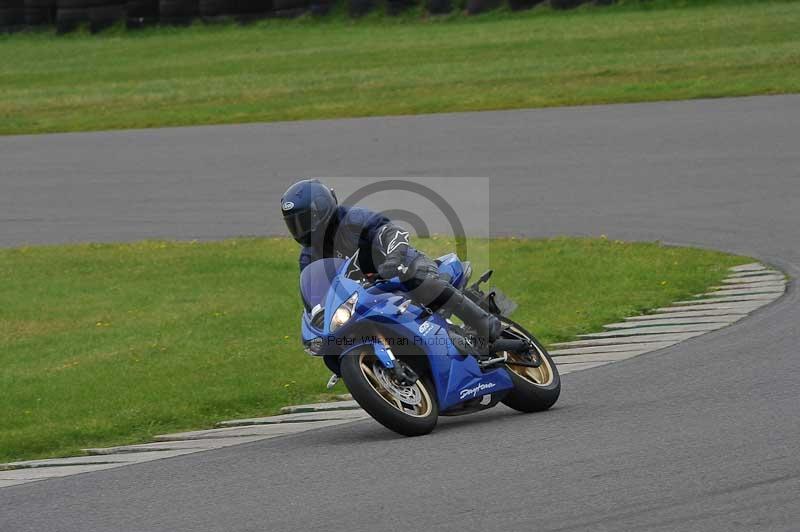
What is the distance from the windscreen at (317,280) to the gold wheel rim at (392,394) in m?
0.40

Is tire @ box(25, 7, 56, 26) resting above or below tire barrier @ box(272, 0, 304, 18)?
below

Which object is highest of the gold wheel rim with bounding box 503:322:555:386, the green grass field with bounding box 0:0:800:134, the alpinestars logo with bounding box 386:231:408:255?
the alpinestars logo with bounding box 386:231:408:255

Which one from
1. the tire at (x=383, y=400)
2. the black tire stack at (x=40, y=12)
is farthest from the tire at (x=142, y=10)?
the tire at (x=383, y=400)

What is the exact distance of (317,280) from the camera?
748 centimetres

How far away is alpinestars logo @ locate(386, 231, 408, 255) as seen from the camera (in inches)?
297

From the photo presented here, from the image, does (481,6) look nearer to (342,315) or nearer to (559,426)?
(559,426)

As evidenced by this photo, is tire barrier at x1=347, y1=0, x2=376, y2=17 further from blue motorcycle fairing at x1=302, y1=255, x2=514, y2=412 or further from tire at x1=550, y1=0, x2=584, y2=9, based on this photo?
blue motorcycle fairing at x1=302, y1=255, x2=514, y2=412

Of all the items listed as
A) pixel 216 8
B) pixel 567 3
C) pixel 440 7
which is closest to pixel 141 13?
pixel 216 8

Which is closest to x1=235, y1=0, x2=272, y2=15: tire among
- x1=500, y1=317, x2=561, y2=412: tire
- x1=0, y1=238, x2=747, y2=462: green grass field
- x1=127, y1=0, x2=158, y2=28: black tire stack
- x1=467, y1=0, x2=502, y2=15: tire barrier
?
x1=127, y1=0, x2=158, y2=28: black tire stack

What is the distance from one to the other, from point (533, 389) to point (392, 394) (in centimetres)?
95

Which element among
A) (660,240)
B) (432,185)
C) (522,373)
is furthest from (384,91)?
(522,373)

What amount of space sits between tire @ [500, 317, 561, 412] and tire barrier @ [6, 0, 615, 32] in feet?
Result: 88.6

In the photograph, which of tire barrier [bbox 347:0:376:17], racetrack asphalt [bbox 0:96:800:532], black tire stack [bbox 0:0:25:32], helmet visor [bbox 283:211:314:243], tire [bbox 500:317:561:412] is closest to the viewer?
racetrack asphalt [bbox 0:96:800:532]

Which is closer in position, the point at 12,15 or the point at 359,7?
the point at 359,7
